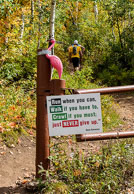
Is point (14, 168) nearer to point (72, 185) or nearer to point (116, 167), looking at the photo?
point (72, 185)

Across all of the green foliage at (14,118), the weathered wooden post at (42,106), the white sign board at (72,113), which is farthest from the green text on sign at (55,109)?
the green foliage at (14,118)

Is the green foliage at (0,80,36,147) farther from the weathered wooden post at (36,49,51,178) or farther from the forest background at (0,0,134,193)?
the weathered wooden post at (36,49,51,178)

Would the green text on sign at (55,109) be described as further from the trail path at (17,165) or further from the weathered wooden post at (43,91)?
the trail path at (17,165)

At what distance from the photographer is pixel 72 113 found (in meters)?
3.20

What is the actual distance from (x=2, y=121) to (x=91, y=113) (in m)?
2.87

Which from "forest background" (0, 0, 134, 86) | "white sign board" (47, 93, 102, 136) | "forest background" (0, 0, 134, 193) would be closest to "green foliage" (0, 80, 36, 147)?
"forest background" (0, 0, 134, 193)

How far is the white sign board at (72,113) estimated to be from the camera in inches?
125

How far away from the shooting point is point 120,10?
15.7m

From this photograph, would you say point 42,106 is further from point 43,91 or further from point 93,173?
point 93,173

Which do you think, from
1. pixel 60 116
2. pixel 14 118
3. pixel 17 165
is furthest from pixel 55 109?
pixel 14 118

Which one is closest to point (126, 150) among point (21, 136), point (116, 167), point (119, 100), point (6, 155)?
point (116, 167)

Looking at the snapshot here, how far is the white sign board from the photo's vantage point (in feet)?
10.4

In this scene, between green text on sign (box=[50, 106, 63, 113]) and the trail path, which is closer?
green text on sign (box=[50, 106, 63, 113])

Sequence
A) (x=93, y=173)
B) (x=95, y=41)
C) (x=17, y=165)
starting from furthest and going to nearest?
(x=95, y=41) → (x=17, y=165) → (x=93, y=173)
